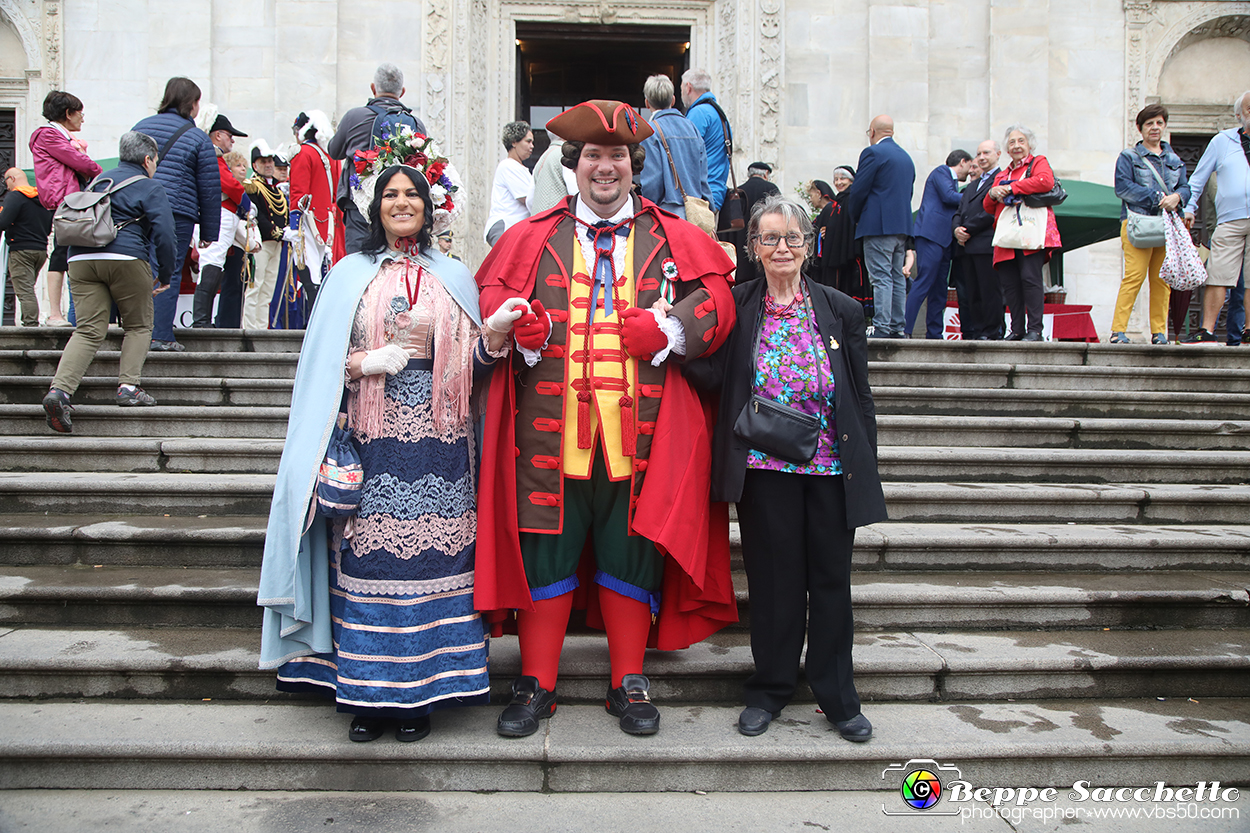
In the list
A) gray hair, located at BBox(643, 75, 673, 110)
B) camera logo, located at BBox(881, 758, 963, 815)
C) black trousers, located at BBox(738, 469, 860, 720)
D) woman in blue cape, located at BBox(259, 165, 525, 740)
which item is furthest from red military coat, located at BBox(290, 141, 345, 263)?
camera logo, located at BBox(881, 758, 963, 815)

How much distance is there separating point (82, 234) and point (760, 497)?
4.74 m

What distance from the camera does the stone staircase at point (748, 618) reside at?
3.02m

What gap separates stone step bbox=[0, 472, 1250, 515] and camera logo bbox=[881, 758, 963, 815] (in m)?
1.88

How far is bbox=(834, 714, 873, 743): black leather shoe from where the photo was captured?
310cm

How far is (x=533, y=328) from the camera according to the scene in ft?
9.70

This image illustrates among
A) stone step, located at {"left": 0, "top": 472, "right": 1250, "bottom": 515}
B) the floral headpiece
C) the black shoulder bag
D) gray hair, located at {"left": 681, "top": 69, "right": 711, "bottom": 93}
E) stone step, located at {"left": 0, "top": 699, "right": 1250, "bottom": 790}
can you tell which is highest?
gray hair, located at {"left": 681, "top": 69, "right": 711, "bottom": 93}

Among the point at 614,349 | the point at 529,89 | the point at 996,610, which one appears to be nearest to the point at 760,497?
the point at 614,349

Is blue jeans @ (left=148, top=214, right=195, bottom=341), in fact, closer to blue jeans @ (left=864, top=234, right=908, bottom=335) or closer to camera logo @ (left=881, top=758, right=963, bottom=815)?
blue jeans @ (left=864, top=234, right=908, bottom=335)

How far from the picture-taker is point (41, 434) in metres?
5.50

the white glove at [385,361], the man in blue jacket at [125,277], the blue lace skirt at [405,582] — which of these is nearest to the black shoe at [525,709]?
the blue lace skirt at [405,582]

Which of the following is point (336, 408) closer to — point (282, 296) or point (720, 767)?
point (720, 767)

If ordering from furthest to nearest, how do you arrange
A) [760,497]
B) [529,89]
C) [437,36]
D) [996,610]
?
[529,89]
[437,36]
[996,610]
[760,497]

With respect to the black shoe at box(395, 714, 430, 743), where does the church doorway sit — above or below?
above

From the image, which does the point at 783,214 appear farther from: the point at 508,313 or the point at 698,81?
the point at 698,81
